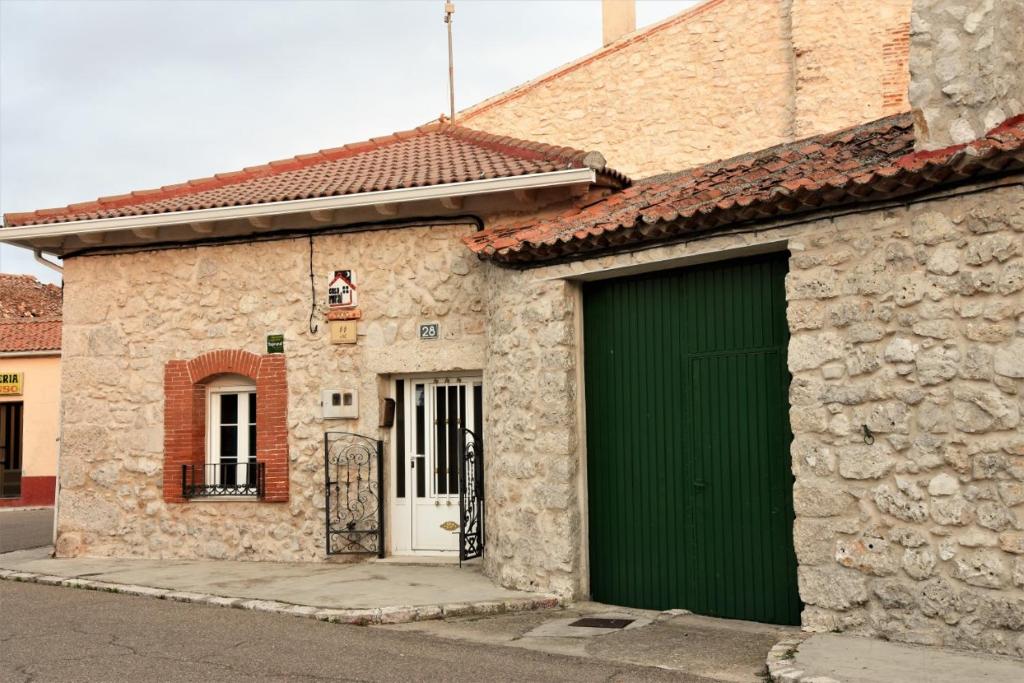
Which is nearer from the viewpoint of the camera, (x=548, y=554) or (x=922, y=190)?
(x=922, y=190)

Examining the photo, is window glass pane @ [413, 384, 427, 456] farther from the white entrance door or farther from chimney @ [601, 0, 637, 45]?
chimney @ [601, 0, 637, 45]

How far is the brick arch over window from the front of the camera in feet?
36.2

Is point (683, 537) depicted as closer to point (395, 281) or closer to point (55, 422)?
point (395, 281)

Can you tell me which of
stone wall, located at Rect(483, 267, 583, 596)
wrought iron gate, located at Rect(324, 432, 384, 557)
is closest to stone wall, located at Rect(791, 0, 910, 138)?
stone wall, located at Rect(483, 267, 583, 596)

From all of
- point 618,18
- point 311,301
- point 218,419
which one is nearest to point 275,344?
point 311,301

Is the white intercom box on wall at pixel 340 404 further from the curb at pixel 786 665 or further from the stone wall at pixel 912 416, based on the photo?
the curb at pixel 786 665

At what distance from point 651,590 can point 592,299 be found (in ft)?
8.12

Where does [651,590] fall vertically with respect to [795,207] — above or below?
below

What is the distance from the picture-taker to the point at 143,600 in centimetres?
907

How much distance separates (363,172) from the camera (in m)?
11.6

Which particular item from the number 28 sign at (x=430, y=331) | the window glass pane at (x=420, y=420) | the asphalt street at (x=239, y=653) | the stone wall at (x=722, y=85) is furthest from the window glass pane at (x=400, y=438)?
the stone wall at (x=722, y=85)

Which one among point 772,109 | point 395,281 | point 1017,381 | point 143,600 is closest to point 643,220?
point 1017,381

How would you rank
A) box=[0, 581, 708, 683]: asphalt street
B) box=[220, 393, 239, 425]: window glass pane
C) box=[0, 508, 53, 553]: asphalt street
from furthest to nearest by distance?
box=[0, 508, 53, 553]: asphalt street
box=[220, 393, 239, 425]: window glass pane
box=[0, 581, 708, 683]: asphalt street

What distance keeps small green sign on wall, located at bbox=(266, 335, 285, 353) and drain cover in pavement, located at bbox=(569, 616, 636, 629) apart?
4869 millimetres
